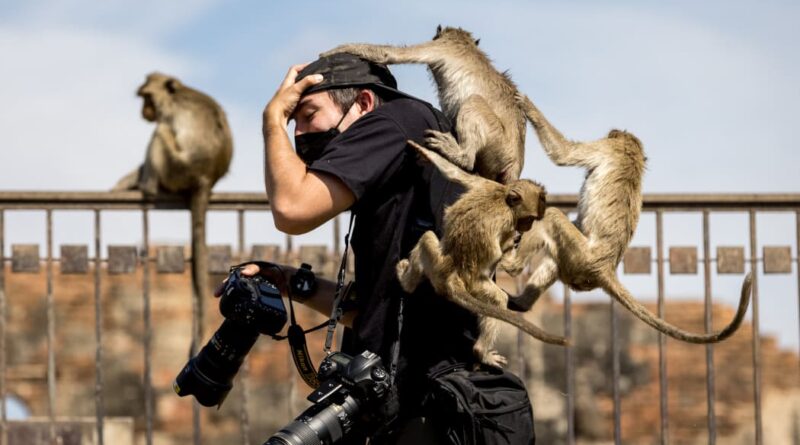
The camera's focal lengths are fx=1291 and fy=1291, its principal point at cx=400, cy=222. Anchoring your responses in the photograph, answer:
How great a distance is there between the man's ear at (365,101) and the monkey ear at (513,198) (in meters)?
0.41

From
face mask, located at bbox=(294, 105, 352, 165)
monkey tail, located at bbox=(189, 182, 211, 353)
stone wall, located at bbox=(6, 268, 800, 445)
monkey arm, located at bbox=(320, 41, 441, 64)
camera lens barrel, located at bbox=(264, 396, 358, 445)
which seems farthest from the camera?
stone wall, located at bbox=(6, 268, 800, 445)

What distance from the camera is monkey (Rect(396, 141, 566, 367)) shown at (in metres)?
3.10

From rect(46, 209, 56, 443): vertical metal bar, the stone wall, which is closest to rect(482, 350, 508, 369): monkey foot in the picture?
rect(46, 209, 56, 443): vertical metal bar

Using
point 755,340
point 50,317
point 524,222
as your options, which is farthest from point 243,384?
point 524,222

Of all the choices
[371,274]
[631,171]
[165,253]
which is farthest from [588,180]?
[165,253]

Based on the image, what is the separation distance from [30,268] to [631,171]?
3232 mm

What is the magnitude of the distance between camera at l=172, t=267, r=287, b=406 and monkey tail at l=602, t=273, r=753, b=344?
3.37 ft

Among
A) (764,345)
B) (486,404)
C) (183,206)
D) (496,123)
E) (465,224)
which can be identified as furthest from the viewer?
(764,345)

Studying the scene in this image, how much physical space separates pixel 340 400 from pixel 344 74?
78 centimetres

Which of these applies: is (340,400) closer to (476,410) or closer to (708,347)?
(476,410)

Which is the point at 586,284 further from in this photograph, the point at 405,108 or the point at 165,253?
A: the point at 165,253

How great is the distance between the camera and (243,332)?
3273 mm

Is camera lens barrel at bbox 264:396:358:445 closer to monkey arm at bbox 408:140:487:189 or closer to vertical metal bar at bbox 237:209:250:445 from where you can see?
monkey arm at bbox 408:140:487:189

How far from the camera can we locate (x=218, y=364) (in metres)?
3.29
